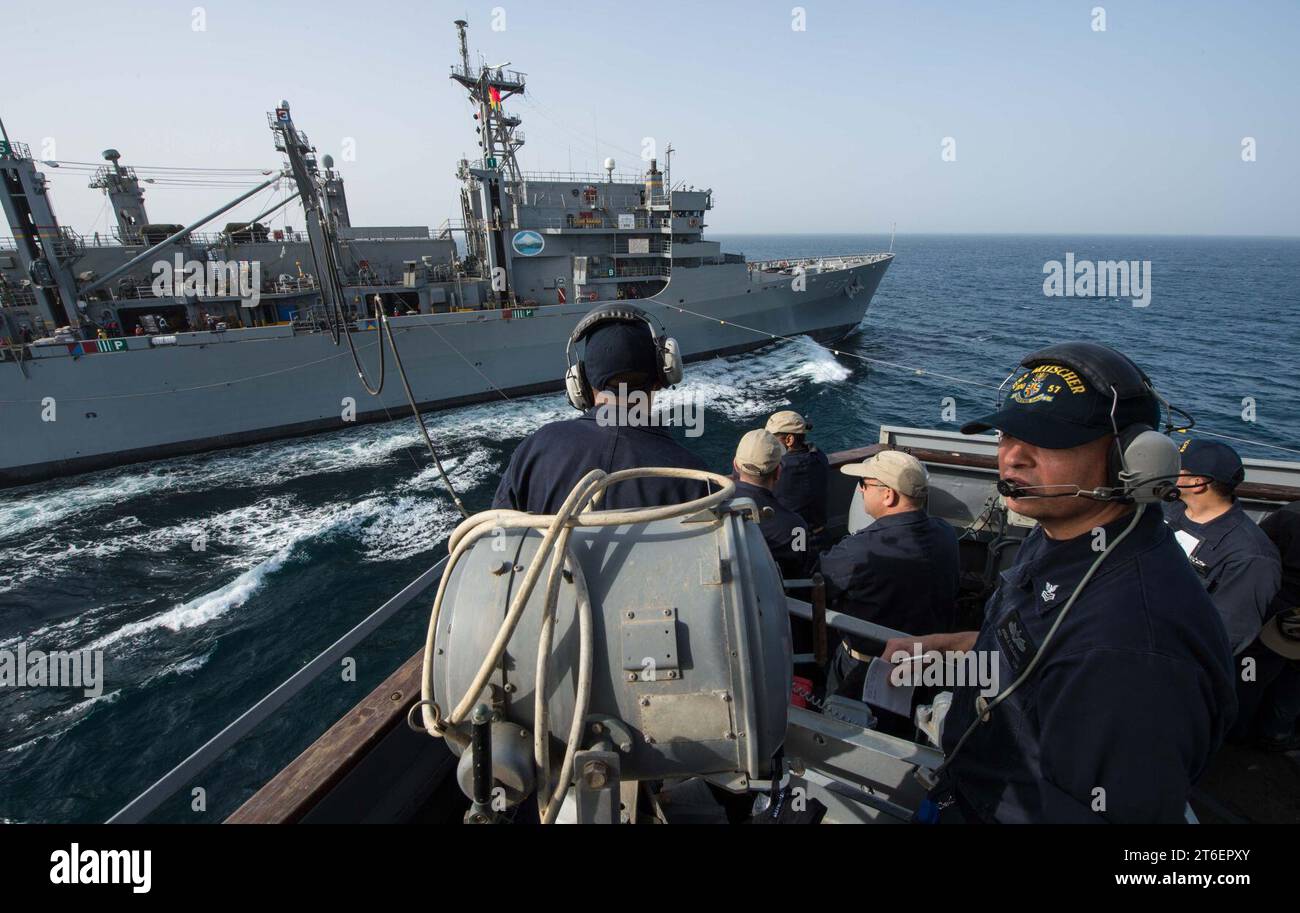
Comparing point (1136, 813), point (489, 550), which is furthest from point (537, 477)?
point (1136, 813)

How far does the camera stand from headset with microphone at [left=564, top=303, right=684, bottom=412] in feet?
8.86

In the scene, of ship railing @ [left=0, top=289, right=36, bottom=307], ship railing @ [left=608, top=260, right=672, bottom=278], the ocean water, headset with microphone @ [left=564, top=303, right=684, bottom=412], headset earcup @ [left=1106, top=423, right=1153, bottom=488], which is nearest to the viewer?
headset earcup @ [left=1106, top=423, right=1153, bottom=488]

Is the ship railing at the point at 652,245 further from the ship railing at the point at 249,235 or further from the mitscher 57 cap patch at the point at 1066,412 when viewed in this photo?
the mitscher 57 cap patch at the point at 1066,412

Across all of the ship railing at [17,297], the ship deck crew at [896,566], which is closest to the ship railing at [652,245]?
the ship railing at [17,297]

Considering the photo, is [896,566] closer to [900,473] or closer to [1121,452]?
[900,473]

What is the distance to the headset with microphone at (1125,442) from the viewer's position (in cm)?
156

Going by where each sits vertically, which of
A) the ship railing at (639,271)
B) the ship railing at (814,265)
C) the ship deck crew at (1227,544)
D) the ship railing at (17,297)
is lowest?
the ship deck crew at (1227,544)

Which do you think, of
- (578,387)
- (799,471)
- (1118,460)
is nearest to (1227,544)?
(1118,460)

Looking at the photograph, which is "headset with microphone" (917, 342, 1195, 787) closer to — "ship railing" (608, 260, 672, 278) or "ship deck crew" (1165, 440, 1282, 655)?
"ship deck crew" (1165, 440, 1282, 655)

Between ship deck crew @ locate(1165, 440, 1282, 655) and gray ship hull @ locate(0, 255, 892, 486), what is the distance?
2347 cm

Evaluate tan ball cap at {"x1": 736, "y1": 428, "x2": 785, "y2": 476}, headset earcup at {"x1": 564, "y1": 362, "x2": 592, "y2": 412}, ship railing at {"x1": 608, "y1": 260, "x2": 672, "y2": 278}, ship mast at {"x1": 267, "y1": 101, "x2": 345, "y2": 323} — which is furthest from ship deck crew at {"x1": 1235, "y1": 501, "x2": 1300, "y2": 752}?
ship railing at {"x1": 608, "y1": 260, "x2": 672, "y2": 278}

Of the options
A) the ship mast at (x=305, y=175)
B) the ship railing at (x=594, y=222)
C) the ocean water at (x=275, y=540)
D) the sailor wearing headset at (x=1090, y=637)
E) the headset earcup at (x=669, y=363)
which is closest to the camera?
the sailor wearing headset at (x=1090, y=637)

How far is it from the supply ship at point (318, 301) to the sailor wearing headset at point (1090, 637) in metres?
Result: 12.7

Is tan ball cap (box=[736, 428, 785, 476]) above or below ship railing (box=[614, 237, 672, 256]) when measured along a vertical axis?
below
